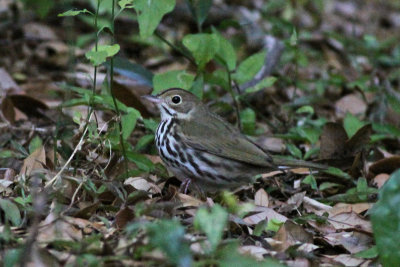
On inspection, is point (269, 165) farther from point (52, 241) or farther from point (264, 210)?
point (52, 241)

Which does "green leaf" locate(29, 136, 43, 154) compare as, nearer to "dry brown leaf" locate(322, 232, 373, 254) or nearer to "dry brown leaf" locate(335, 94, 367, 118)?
"dry brown leaf" locate(322, 232, 373, 254)

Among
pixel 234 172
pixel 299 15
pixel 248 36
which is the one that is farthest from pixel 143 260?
pixel 299 15

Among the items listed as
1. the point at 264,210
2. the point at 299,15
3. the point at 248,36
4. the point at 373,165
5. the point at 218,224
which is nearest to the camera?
the point at 218,224

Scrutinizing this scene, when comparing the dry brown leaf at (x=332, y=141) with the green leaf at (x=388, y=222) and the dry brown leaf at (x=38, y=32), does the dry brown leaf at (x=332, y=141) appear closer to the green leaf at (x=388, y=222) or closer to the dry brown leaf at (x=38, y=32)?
Answer: the green leaf at (x=388, y=222)

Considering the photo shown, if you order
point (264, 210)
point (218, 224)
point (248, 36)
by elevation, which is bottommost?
point (264, 210)

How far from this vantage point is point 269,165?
4.73 meters

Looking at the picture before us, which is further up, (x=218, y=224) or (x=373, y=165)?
(x=218, y=224)

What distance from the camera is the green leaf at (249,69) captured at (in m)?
5.75

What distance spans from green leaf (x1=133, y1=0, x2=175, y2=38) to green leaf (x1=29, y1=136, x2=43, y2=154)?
1.20 metres

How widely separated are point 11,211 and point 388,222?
1.84 m

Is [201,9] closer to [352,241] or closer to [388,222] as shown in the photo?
[352,241]

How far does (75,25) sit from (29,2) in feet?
4.97

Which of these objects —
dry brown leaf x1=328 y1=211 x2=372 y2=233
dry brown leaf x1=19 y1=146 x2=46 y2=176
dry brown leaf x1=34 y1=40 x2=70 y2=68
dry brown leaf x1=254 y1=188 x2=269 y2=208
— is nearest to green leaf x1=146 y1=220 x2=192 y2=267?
dry brown leaf x1=328 y1=211 x2=372 y2=233

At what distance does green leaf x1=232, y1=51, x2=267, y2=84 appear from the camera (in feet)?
18.9
